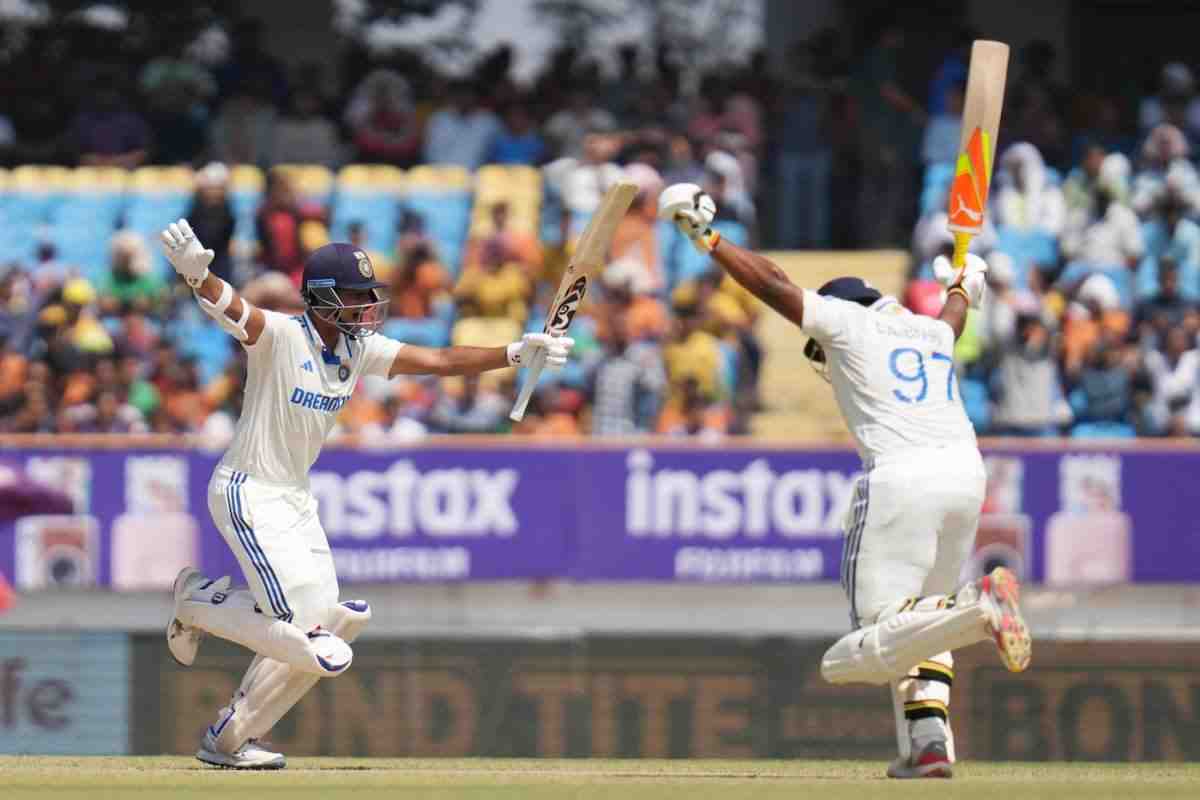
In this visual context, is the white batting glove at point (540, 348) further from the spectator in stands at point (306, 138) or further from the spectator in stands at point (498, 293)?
the spectator in stands at point (306, 138)

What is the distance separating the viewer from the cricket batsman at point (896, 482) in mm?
7445

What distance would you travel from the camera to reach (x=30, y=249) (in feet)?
55.4

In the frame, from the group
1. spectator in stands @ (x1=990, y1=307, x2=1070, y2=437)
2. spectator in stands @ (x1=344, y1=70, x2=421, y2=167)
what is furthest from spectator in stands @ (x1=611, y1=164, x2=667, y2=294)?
spectator in stands @ (x1=990, y1=307, x2=1070, y2=437)

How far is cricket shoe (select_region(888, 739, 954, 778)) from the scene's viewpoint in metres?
7.47

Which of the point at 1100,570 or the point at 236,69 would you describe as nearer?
the point at 1100,570

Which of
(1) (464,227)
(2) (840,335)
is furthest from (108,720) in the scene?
(1) (464,227)

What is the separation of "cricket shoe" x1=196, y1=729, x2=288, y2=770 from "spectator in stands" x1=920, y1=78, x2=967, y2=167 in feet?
32.8

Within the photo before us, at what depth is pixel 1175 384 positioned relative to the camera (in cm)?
1475

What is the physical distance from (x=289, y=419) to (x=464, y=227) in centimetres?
929

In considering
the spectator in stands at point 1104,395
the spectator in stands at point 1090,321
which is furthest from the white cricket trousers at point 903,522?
the spectator in stands at point 1090,321

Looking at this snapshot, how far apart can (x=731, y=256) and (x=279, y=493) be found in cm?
169

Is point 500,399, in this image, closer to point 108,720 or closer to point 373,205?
point 373,205

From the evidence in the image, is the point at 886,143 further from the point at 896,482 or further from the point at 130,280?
the point at 896,482

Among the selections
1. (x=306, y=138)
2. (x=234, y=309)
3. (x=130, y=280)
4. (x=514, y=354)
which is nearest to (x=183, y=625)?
(x=234, y=309)
